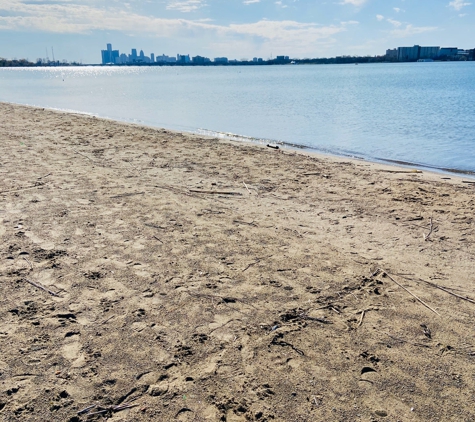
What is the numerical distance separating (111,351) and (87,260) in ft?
5.29

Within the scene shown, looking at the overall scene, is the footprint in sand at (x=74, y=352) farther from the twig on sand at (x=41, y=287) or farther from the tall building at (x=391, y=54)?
the tall building at (x=391, y=54)

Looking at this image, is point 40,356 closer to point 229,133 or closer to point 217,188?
point 217,188

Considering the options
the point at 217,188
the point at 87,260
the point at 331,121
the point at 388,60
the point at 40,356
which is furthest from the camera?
the point at 388,60

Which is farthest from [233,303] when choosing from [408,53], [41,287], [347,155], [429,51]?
[408,53]

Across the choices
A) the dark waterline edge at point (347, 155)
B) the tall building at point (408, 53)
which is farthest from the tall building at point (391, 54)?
the dark waterline edge at point (347, 155)

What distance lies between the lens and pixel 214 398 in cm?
258

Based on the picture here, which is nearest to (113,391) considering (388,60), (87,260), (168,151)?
(87,260)

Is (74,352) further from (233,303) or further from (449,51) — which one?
(449,51)

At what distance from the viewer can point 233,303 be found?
3.63 meters

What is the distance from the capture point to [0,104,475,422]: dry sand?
102 inches

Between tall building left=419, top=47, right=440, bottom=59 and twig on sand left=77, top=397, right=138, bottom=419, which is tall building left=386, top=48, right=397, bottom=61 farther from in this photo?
twig on sand left=77, top=397, right=138, bottom=419

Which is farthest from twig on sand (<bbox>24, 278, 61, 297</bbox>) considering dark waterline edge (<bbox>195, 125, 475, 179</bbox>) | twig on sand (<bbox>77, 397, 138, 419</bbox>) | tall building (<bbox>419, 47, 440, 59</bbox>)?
tall building (<bbox>419, 47, 440, 59</bbox>)

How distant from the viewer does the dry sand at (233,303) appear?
259cm

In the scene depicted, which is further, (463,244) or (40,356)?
(463,244)
